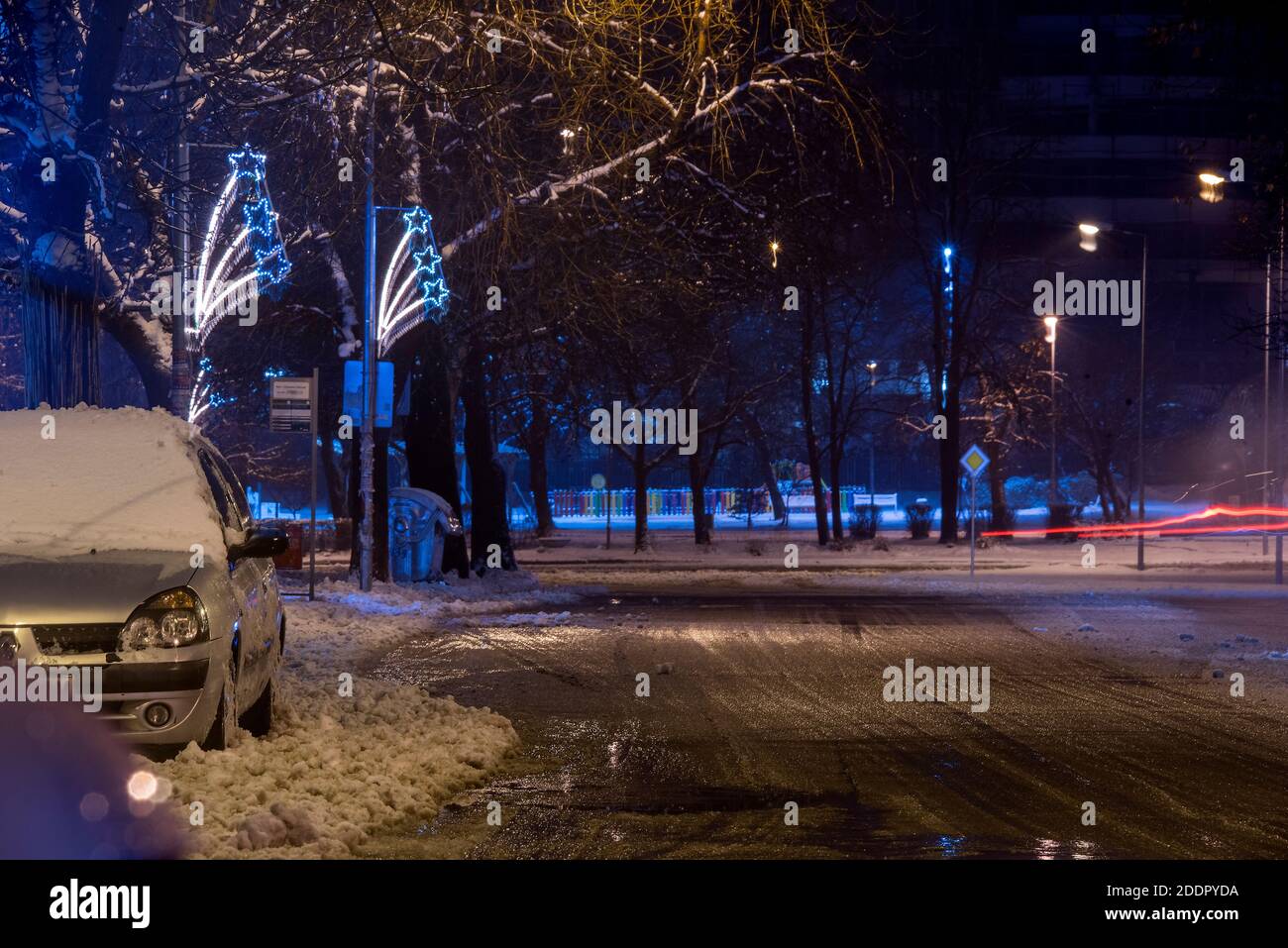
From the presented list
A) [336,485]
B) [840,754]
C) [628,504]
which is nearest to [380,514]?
[840,754]

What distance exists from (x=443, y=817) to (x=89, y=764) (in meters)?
1.90

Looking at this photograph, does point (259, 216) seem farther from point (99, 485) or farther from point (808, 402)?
point (808, 402)

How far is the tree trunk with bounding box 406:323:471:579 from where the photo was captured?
2914 centimetres

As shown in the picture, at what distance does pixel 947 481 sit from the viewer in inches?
1994

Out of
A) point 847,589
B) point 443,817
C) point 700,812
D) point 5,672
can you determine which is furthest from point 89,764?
point 847,589

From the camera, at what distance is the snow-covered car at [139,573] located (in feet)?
25.5

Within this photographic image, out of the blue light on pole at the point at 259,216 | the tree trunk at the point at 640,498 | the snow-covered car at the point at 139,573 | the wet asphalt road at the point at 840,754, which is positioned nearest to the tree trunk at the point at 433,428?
the blue light on pole at the point at 259,216

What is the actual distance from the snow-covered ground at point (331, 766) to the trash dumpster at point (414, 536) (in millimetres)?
11120

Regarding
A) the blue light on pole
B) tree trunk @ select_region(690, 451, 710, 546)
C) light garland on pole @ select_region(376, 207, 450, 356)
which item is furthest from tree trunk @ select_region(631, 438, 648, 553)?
the blue light on pole

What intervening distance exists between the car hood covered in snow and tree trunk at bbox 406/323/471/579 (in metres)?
20.6

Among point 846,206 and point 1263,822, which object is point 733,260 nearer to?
point 846,206

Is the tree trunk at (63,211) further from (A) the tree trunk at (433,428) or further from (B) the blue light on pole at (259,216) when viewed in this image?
(A) the tree trunk at (433,428)

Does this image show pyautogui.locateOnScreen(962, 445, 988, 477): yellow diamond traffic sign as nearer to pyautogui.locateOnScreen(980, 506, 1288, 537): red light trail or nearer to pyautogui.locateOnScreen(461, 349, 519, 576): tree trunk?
pyautogui.locateOnScreen(461, 349, 519, 576): tree trunk

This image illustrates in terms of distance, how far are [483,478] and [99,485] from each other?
77.8 feet
